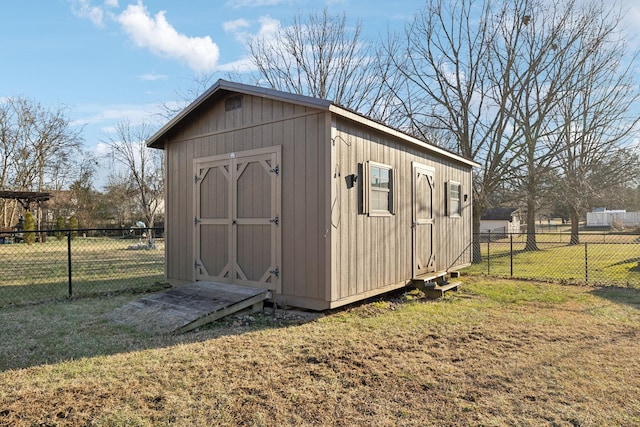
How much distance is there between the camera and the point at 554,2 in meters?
13.4

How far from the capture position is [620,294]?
6.57 m

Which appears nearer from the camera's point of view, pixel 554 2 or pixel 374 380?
pixel 374 380

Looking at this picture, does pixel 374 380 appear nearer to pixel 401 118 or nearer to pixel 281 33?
pixel 401 118

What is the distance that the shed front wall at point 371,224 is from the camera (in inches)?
194

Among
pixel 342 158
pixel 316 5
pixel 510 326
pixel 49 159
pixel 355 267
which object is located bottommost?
pixel 510 326

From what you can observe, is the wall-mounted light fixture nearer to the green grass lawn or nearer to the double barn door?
the double barn door

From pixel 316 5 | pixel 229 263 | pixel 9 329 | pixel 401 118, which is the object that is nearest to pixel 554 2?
pixel 401 118

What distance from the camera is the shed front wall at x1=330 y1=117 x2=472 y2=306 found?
4.93 meters

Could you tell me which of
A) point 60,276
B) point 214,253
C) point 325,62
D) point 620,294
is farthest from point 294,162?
point 325,62

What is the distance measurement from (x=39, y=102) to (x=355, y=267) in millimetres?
24041

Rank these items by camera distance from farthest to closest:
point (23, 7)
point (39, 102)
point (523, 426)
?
point (39, 102) < point (23, 7) < point (523, 426)

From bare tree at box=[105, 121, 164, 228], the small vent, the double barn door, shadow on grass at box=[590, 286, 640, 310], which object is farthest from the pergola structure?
shadow on grass at box=[590, 286, 640, 310]

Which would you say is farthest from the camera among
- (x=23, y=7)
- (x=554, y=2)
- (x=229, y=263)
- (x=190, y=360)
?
(x=554, y=2)

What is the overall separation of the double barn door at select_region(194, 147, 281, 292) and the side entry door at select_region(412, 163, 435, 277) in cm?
262
